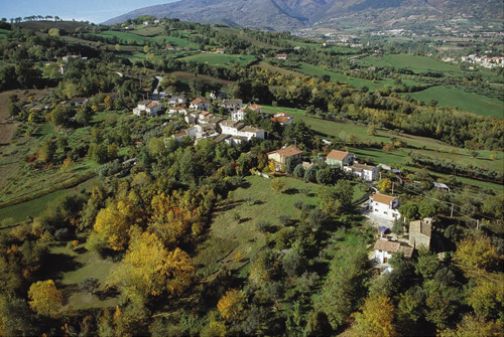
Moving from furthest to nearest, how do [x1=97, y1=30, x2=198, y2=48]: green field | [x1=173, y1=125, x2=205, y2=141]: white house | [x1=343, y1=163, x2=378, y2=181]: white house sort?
[x1=97, y1=30, x2=198, y2=48]: green field, [x1=173, y1=125, x2=205, y2=141]: white house, [x1=343, y1=163, x2=378, y2=181]: white house

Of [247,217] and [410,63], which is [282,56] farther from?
[247,217]

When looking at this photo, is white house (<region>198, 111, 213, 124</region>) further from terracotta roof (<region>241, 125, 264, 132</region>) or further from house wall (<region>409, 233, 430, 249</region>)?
house wall (<region>409, 233, 430, 249</region>)

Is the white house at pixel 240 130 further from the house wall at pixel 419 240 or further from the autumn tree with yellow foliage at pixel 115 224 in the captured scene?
the house wall at pixel 419 240

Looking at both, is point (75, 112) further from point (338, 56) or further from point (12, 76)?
point (338, 56)

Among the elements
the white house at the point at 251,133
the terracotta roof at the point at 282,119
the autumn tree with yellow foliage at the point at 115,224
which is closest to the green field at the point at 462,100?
the terracotta roof at the point at 282,119

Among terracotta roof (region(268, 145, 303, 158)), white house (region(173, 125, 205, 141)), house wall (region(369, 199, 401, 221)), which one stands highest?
white house (region(173, 125, 205, 141))

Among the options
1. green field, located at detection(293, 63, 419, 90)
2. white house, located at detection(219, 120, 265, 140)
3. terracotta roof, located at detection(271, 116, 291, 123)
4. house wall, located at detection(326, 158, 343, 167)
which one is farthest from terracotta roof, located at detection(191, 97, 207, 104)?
green field, located at detection(293, 63, 419, 90)
